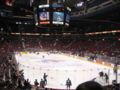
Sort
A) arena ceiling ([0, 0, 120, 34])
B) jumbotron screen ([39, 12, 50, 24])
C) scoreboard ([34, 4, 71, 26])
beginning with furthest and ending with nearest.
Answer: arena ceiling ([0, 0, 120, 34]) < jumbotron screen ([39, 12, 50, 24]) < scoreboard ([34, 4, 71, 26])

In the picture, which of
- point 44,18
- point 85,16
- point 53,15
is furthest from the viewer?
point 85,16

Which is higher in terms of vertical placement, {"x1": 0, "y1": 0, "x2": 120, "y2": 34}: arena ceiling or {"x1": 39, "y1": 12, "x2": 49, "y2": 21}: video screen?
{"x1": 0, "y1": 0, "x2": 120, "y2": 34}: arena ceiling

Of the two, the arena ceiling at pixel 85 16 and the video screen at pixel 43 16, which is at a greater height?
the arena ceiling at pixel 85 16

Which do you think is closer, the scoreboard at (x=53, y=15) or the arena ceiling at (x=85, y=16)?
the scoreboard at (x=53, y=15)

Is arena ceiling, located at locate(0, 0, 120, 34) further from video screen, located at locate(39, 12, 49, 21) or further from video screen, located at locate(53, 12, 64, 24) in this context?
video screen, located at locate(53, 12, 64, 24)

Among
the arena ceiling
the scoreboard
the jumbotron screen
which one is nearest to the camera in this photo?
the scoreboard

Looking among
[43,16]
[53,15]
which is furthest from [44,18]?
[53,15]

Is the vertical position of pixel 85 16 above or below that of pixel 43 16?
above

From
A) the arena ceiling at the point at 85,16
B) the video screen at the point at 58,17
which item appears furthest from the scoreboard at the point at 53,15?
the arena ceiling at the point at 85,16

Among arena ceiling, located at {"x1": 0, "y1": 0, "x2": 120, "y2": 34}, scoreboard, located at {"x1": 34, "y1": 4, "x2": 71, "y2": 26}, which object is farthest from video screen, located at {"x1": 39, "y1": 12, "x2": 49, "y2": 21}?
arena ceiling, located at {"x1": 0, "y1": 0, "x2": 120, "y2": 34}

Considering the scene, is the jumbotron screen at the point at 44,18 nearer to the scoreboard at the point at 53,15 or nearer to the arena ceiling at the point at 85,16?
the scoreboard at the point at 53,15

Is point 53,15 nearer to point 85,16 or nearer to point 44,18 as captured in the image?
point 44,18

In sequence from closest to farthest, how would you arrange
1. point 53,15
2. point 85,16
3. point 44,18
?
1. point 53,15
2. point 44,18
3. point 85,16

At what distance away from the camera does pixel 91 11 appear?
3516 cm
